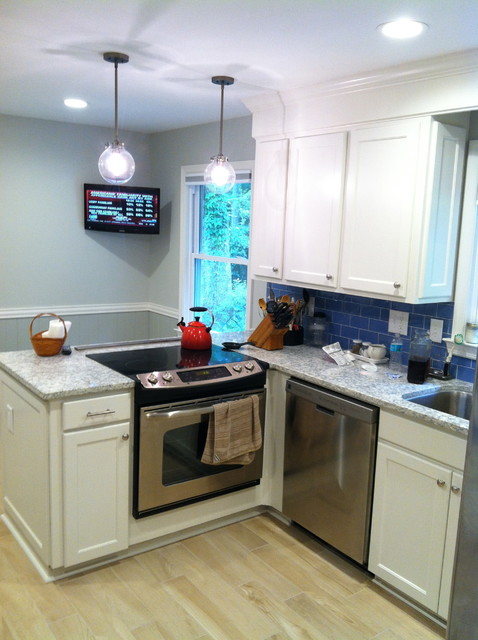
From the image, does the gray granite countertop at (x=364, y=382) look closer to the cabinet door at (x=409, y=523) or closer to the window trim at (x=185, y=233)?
the cabinet door at (x=409, y=523)

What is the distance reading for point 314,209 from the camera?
10.5ft

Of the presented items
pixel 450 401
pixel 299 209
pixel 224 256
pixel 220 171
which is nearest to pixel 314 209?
pixel 299 209

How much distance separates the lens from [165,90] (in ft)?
11.2

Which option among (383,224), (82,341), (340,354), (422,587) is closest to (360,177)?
(383,224)

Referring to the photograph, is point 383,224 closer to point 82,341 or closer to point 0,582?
point 0,582

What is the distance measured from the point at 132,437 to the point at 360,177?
1710 millimetres

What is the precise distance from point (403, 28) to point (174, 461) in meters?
2.10

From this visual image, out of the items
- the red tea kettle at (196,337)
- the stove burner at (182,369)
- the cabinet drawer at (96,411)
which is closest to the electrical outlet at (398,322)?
the stove burner at (182,369)

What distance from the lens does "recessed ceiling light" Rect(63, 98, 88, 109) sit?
3828 mm

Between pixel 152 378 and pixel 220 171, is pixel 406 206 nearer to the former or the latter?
pixel 220 171

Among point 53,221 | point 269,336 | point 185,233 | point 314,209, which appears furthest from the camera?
point 185,233

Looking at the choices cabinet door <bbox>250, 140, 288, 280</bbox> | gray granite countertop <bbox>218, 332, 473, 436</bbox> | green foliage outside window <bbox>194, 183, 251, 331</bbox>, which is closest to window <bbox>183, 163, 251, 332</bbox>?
green foliage outside window <bbox>194, 183, 251, 331</bbox>

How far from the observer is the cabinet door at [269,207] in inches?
133

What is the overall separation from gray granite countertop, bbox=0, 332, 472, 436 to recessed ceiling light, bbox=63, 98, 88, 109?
5.82 feet
